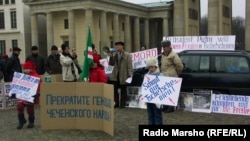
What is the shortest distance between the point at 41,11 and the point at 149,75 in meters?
60.5

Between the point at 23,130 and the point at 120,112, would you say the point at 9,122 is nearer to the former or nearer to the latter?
the point at 23,130

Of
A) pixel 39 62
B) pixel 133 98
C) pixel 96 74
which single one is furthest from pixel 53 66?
pixel 96 74

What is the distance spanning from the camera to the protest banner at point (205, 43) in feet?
48.1

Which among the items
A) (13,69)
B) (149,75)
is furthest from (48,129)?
(13,69)

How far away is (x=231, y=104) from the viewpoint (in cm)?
1183

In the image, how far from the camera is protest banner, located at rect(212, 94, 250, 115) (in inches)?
456

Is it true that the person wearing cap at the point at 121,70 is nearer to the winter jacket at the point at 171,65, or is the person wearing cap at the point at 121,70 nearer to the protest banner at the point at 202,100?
the protest banner at the point at 202,100

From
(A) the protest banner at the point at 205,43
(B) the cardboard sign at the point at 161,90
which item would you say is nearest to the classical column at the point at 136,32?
(A) the protest banner at the point at 205,43

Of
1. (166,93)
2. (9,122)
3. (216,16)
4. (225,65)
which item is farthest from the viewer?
(216,16)

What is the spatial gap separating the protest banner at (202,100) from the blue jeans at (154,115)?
3.79 metres

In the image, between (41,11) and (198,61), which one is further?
(41,11)

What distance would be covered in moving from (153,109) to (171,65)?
64.3 inches

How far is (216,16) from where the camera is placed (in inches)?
1879

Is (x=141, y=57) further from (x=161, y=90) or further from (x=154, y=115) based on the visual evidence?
(x=154, y=115)
